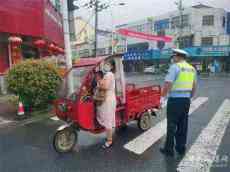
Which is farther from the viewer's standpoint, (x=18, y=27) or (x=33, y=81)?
(x=18, y=27)

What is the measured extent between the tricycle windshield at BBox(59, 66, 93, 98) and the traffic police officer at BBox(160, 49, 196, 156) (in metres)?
1.77

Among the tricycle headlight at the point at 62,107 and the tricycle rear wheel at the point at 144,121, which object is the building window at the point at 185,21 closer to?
the tricycle rear wheel at the point at 144,121

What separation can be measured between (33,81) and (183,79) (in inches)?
202

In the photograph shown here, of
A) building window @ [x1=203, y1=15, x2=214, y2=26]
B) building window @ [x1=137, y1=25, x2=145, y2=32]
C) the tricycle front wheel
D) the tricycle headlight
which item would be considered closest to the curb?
the tricycle headlight

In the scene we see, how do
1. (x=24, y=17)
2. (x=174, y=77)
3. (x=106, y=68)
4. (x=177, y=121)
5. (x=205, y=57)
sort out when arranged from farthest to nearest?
(x=205, y=57)
(x=24, y=17)
(x=106, y=68)
(x=177, y=121)
(x=174, y=77)

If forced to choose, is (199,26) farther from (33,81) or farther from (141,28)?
(33,81)

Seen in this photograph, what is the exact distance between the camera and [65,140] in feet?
15.6

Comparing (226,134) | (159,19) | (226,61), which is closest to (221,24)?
(226,61)

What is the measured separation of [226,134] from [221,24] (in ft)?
109

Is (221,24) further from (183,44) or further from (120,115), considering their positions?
(120,115)

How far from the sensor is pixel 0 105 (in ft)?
32.5

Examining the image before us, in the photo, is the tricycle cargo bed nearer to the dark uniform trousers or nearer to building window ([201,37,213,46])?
the dark uniform trousers

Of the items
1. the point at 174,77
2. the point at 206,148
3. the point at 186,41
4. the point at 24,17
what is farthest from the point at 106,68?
the point at 186,41

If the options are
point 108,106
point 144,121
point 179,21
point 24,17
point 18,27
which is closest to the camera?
point 108,106
